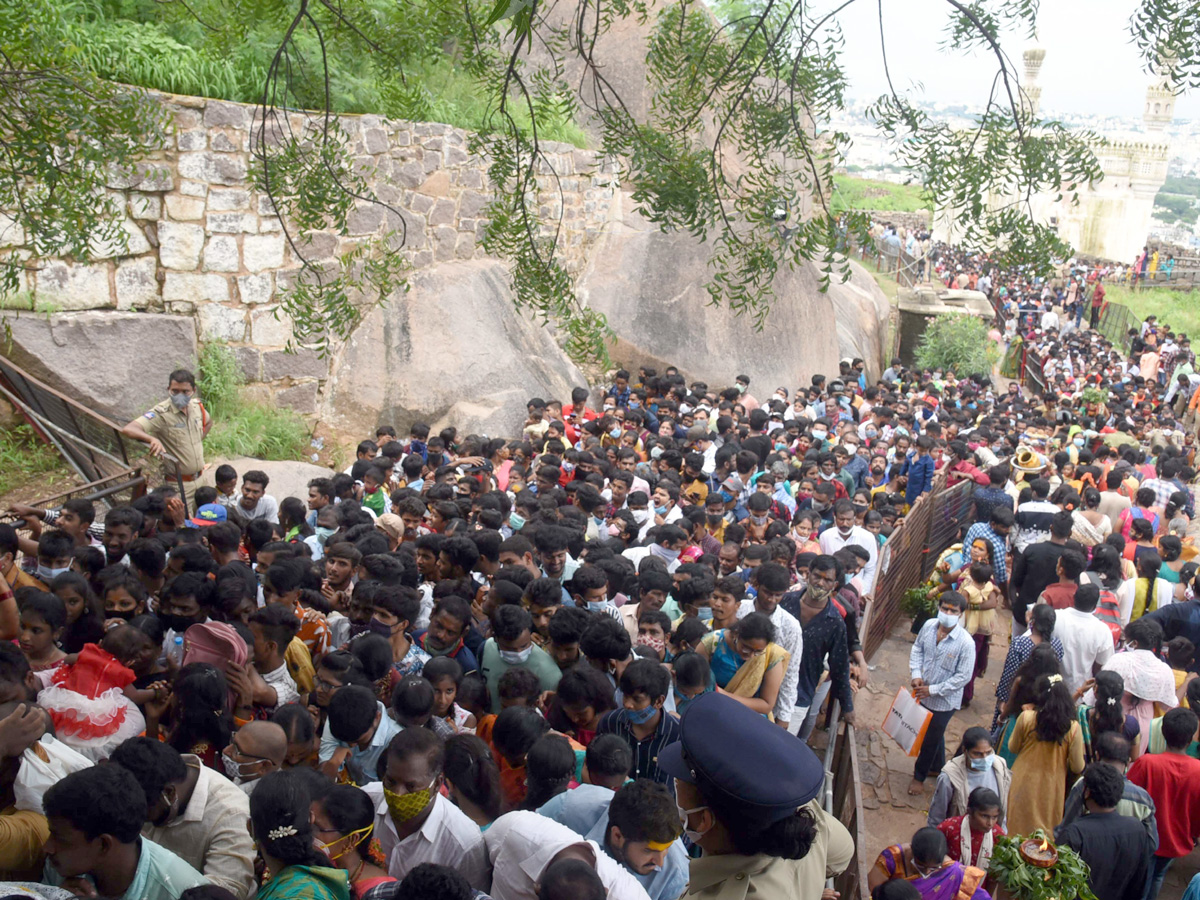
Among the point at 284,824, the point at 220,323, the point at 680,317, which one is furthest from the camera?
the point at 680,317

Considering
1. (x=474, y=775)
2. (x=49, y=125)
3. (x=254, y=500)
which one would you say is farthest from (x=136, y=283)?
(x=474, y=775)

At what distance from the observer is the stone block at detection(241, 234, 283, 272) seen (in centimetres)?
1002

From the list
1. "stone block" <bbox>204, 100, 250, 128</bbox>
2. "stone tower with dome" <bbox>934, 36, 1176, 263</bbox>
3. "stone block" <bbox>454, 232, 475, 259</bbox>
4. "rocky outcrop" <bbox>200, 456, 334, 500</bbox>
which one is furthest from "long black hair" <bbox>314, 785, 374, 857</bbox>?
"stone tower with dome" <bbox>934, 36, 1176, 263</bbox>

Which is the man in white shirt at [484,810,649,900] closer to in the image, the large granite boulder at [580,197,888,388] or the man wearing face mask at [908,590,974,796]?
the man wearing face mask at [908,590,974,796]

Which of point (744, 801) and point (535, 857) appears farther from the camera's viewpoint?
point (535, 857)

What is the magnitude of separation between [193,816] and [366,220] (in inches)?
353

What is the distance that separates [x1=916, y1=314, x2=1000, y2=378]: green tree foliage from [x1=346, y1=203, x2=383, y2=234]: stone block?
11.8 meters

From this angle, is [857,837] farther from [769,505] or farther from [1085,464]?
[1085,464]

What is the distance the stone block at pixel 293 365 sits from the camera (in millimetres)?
10523

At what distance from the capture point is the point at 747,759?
253cm

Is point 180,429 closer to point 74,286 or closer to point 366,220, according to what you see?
point 74,286

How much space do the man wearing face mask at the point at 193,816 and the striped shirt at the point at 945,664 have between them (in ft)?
14.1

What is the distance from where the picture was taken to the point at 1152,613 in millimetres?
6508

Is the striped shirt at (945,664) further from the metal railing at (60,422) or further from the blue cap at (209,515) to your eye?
the metal railing at (60,422)
